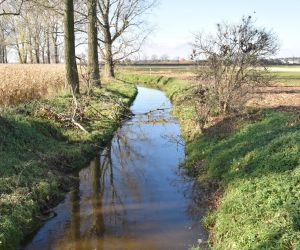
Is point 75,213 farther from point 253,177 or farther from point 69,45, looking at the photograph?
point 69,45

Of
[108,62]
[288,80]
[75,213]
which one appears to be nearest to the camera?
[75,213]

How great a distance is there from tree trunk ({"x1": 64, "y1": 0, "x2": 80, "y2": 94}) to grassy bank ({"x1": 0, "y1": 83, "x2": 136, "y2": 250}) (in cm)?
109

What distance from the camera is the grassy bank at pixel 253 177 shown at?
6.63 meters

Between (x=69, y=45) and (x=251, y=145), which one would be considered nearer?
(x=251, y=145)

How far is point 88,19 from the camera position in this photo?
26.0 metres

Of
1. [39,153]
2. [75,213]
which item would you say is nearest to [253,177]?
[75,213]

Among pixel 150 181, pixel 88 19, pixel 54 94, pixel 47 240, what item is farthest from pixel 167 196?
pixel 88 19

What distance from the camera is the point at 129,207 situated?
31.4 feet

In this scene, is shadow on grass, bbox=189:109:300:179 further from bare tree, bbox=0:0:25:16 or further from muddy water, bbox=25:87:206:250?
bare tree, bbox=0:0:25:16

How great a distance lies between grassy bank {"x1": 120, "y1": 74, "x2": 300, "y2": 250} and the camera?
6629mm

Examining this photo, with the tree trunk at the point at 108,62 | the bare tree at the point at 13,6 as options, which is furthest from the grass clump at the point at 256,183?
the tree trunk at the point at 108,62

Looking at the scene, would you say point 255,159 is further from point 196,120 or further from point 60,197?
point 196,120

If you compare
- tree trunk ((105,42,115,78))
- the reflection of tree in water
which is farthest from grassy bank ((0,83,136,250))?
tree trunk ((105,42,115,78))

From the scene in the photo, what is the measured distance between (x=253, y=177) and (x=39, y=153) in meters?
5.55
